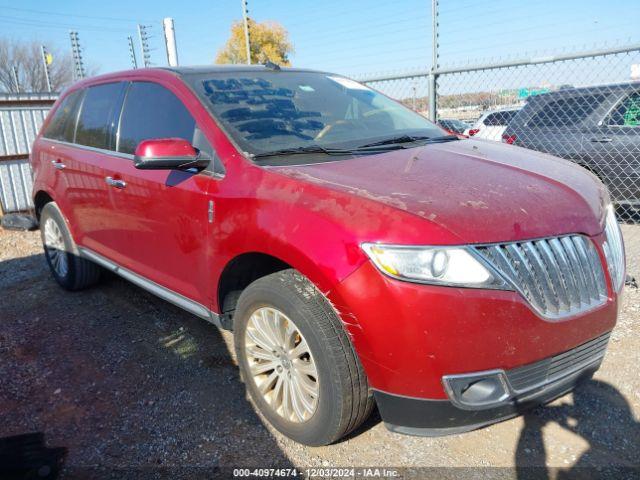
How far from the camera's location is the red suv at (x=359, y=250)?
190 centimetres

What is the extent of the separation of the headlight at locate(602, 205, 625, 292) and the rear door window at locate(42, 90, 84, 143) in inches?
155

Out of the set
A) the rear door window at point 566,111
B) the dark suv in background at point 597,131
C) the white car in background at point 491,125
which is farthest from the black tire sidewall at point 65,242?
the white car in background at point 491,125

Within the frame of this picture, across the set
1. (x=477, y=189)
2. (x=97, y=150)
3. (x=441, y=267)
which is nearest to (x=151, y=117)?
(x=97, y=150)

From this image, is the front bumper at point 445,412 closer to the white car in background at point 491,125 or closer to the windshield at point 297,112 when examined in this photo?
the windshield at point 297,112

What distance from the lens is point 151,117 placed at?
10.9ft

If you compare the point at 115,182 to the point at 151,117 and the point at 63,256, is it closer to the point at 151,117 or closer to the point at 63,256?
the point at 151,117

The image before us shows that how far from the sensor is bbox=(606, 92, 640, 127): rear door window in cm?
572

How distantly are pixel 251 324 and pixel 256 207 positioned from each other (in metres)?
0.59

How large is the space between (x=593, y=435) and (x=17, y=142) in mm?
9055

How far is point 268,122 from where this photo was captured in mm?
2900

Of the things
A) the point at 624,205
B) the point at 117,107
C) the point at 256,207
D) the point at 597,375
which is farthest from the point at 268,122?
the point at 624,205

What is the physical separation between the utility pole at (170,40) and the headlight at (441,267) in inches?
338

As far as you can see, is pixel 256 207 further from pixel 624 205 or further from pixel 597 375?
pixel 624 205

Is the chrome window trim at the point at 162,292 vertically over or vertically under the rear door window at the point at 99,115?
under
